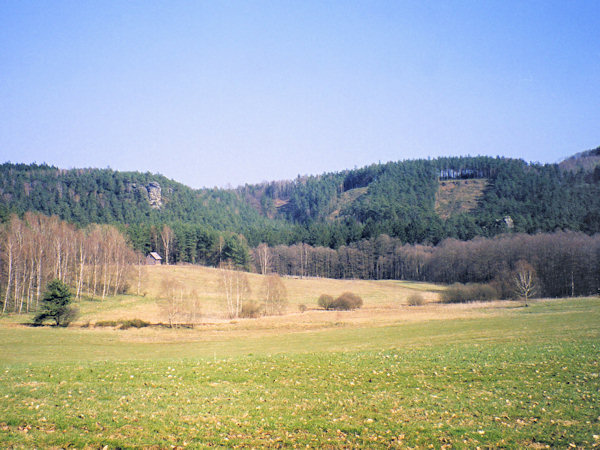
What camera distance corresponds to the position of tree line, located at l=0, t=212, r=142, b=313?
63844mm

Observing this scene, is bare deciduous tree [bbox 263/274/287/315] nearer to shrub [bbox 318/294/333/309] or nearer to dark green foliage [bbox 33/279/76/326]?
shrub [bbox 318/294/333/309]

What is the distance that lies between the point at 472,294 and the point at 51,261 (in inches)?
3082

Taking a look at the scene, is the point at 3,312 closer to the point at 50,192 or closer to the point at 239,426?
the point at 239,426

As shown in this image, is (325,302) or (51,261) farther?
(51,261)

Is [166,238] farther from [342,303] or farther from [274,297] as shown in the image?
[342,303]

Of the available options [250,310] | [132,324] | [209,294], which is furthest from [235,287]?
[132,324]

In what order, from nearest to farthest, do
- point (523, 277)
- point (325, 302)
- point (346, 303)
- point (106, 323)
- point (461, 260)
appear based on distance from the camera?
1. point (106, 323)
2. point (523, 277)
3. point (346, 303)
4. point (325, 302)
5. point (461, 260)

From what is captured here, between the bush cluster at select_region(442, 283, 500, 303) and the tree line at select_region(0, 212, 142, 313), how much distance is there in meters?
65.1

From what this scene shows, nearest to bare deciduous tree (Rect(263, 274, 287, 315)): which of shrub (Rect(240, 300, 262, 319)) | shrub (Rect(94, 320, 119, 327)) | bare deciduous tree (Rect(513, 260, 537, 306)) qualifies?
shrub (Rect(240, 300, 262, 319))

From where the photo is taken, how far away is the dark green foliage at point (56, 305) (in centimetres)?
4906

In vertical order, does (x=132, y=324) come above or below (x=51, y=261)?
below

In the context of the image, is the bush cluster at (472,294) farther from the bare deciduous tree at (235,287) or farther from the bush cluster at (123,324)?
the bush cluster at (123,324)

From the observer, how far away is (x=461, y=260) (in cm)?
11356

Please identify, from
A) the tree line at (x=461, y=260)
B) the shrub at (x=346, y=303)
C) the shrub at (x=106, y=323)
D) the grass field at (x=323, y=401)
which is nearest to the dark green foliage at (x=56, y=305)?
the shrub at (x=106, y=323)
